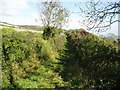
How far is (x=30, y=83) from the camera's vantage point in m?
10.8

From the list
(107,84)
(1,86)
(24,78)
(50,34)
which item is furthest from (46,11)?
(107,84)

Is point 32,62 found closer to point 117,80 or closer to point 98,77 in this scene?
point 98,77

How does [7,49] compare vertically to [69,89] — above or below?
above

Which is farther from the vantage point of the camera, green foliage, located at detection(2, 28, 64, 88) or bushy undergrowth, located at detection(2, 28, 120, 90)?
green foliage, located at detection(2, 28, 64, 88)

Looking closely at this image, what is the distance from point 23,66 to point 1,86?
7.73ft

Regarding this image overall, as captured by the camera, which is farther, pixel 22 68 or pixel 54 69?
pixel 54 69

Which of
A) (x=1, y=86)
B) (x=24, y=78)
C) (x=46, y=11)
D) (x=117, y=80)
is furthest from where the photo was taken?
(x=46, y=11)

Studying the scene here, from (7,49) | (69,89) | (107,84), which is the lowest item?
(69,89)

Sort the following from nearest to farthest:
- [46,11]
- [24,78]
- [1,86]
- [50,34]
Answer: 1. [1,86]
2. [24,78]
3. [50,34]
4. [46,11]

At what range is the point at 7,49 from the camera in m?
10.3

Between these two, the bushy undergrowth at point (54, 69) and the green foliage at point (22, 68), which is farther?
the green foliage at point (22, 68)

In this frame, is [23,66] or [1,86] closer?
[1,86]

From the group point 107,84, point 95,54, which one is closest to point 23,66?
point 95,54

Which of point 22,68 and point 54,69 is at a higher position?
point 22,68
